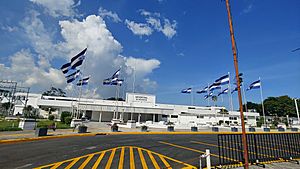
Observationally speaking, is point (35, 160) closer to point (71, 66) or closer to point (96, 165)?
point (96, 165)

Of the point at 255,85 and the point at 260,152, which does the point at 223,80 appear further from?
the point at 260,152

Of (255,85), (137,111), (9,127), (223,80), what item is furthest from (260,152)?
(137,111)

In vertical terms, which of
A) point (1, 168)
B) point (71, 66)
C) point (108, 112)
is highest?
point (71, 66)

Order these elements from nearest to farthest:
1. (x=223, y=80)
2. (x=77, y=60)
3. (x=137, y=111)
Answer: (x=77, y=60), (x=223, y=80), (x=137, y=111)

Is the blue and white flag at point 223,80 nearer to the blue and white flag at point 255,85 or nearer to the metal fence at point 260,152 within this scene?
the blue and white flag at point 255,85

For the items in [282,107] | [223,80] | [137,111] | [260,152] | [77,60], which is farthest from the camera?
[282,107]

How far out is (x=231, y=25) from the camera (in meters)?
6.49

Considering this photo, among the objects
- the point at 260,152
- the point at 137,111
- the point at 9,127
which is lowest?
the point at 260,152

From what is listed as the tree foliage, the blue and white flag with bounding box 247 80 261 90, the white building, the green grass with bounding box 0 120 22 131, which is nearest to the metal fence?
the green grass with bounding box 0 120 22 131

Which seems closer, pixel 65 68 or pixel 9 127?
pixel 9 127

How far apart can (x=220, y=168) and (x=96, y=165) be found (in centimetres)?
487

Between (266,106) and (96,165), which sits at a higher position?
(266,106)

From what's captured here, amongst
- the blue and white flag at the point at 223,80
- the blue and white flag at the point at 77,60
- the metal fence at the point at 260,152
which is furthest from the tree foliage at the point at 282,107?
the blue and white flag at the point at 77,60

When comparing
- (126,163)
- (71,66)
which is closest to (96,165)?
(126,163)
